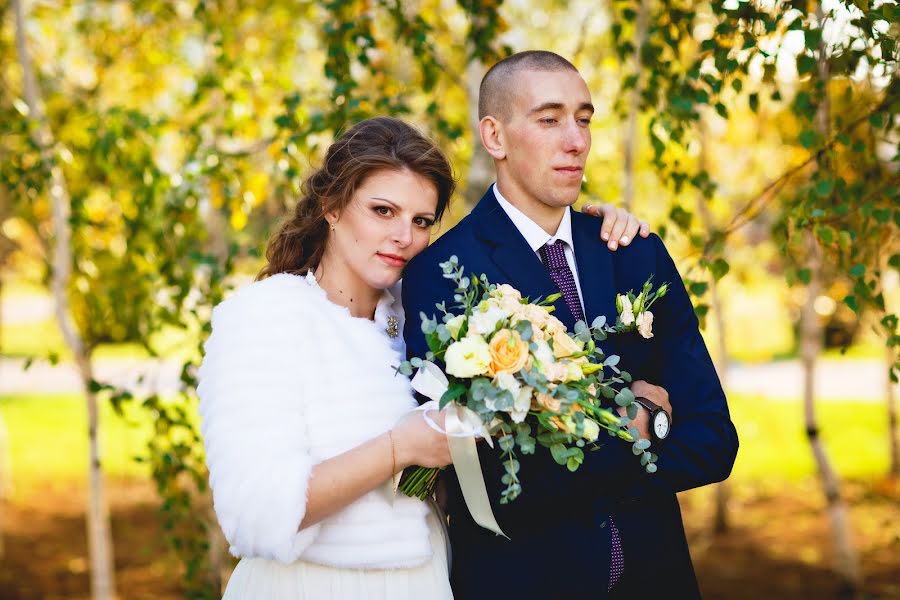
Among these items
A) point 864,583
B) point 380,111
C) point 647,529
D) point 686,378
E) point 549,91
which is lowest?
point 864,583

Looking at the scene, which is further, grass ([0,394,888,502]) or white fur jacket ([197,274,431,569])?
grass ([0,394,888,502])

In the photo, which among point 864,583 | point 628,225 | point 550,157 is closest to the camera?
point 550,157

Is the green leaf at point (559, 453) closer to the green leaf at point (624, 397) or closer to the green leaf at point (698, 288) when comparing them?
the green leaf at point (624, 397)

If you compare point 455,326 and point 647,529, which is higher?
point 455,326

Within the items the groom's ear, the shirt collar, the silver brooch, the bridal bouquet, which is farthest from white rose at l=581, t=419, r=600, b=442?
the groom's ear

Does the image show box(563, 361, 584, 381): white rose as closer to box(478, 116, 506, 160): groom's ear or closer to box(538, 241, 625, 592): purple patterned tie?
box(538, 241, 625, 592): purple patterned tie

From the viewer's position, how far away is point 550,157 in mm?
2455

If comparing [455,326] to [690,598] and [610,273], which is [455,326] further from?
[690,598]

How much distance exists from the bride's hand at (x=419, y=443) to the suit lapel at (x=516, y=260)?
54cm

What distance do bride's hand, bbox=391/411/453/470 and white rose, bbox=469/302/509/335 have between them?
0.30 m

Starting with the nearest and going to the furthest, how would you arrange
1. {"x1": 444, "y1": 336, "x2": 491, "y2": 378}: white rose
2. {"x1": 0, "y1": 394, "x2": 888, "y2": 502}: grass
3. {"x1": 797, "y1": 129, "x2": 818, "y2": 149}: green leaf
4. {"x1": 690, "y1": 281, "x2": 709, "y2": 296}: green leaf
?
{"x1": 444, "y1": 336, "x2": 491, "y2": 378}: white rose → {"x1": 797, "y1": 129, "x2": 818, "y2": 149}: green leaf → {"x1": 690, "y1": 281, "x2": 709, "y2": 296}: green leaf → {"x1": 0, "y1": 394, "x2": 888, "y2": 502}: grass

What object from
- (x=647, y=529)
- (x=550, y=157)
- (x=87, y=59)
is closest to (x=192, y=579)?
(x=647, y=529)

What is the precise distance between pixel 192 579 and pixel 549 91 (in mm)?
3066

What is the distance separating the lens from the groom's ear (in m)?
2.59
